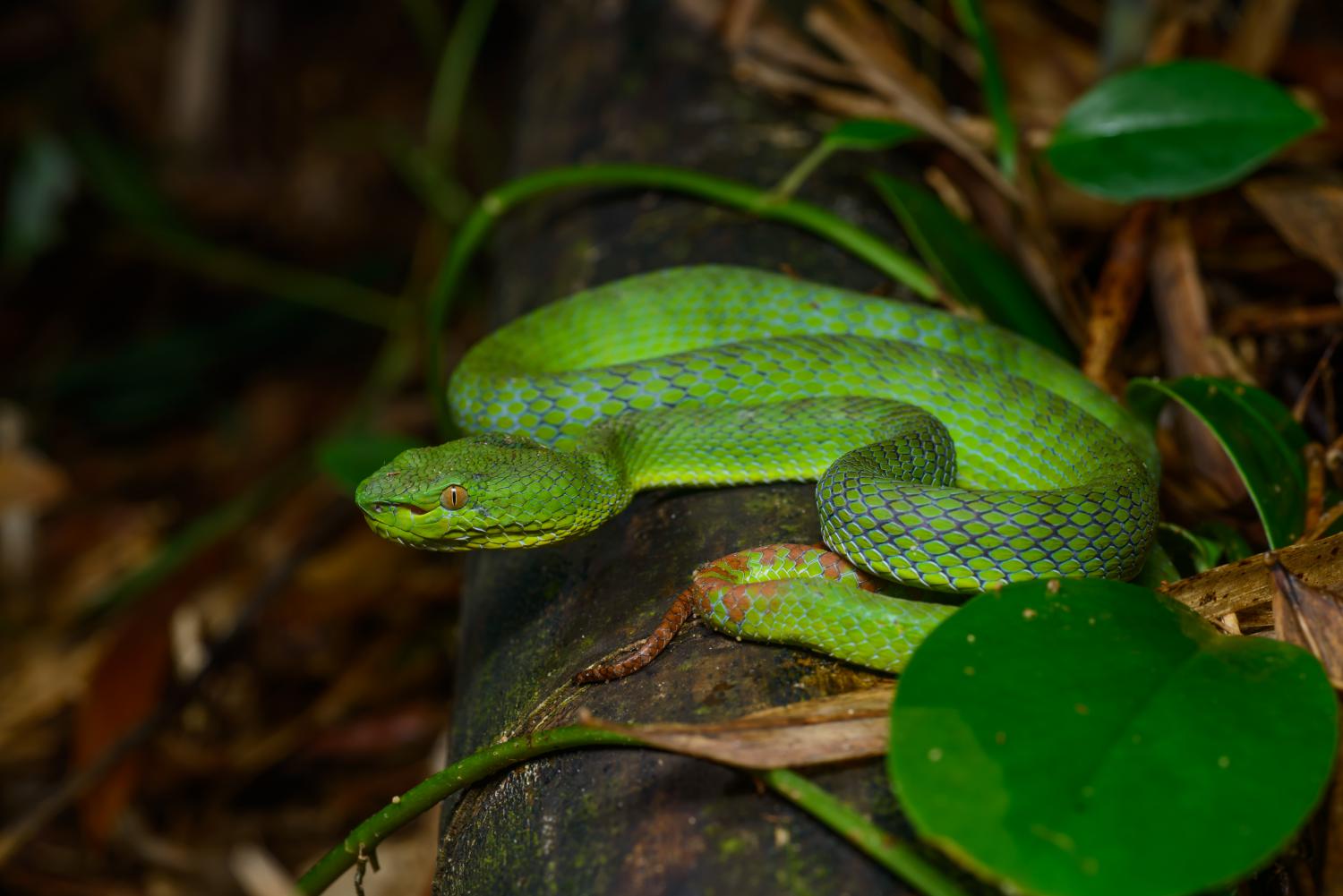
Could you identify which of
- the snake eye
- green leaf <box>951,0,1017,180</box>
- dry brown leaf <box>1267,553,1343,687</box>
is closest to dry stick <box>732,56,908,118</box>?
green leaf <box>951,0,1017,180</box>

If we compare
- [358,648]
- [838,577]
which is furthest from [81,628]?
[838,577]

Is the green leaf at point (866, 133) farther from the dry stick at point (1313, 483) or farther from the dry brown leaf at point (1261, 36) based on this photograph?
the dry brown leaf at point (1261, 36)

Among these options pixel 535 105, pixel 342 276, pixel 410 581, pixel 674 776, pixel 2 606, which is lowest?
pixel 2 606

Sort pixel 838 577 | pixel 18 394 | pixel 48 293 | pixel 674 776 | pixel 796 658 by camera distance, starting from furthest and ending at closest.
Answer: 1. pixel 48 293
2. pixel 18 394
3. pixel 838 577
4. pixel 796 658
5. pixel 674 776

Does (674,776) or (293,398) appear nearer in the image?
(674,776)

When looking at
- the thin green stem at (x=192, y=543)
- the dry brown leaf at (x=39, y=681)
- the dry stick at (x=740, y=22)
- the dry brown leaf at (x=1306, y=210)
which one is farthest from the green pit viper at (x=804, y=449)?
the dry brown leaf at (x=39, y=681)

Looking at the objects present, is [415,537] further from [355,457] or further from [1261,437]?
[1261,437]

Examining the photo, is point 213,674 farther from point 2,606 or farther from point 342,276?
point 342,276
